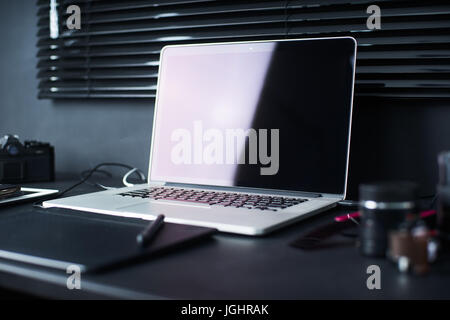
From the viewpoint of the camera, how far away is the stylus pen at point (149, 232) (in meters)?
0.72

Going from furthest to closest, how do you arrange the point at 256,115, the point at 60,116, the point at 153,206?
the point at 60,116
the point at 256,115
the point at 153,206

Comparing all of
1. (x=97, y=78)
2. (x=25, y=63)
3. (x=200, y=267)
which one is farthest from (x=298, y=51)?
(x=25, y=63)

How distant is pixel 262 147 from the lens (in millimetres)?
1131

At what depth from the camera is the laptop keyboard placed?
0.98 metres

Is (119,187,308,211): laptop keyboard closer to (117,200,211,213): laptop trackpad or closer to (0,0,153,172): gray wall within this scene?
(117,200,211,213): laptop trackpad

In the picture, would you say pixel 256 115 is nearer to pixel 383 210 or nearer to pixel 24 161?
pixel 383 210

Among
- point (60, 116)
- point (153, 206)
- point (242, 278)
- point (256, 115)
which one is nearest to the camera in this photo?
point (242, 278)

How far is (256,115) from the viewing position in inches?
45.1

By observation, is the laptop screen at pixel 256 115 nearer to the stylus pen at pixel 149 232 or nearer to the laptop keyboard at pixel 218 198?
the laptop keyboard at pixel 218 198

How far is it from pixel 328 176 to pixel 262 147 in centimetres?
17

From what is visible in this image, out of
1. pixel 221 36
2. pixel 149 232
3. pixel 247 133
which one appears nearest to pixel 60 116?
pixel 221 36

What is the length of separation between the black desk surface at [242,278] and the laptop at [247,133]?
0.60 ft

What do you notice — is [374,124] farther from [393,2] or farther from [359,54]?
[393,2]

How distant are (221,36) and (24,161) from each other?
65 cm
